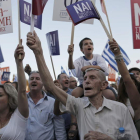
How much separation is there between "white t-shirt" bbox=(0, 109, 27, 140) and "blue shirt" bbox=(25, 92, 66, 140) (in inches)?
19.5

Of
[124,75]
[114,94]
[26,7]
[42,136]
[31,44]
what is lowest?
[42,136]

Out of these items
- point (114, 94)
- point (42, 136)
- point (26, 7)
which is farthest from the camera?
point (26, 7)

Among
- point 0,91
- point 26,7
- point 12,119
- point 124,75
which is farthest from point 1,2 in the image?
point 124,75

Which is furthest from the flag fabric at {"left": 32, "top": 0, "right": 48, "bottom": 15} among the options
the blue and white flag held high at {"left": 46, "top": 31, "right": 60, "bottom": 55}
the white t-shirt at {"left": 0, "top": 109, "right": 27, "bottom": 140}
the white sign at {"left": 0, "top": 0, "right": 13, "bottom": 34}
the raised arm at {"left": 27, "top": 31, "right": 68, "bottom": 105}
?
the white sign at {"left": 0, "top": 0, "right": 13, "bottom": 34}

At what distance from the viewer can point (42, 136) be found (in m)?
3.18

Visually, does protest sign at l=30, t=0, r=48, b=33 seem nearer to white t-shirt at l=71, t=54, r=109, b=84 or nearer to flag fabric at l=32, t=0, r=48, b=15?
flag fabric at l=32, t=0, r=48, b=15

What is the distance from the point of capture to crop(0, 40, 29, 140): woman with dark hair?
102 inches

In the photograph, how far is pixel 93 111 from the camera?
7.86ft

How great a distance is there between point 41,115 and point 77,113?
101cm

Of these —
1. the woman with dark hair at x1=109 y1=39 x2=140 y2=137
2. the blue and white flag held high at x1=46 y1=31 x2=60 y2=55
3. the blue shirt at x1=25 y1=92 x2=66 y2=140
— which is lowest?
the blue shirt at x1=25 y1=92 x2=66 y2=140

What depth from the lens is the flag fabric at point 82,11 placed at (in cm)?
313

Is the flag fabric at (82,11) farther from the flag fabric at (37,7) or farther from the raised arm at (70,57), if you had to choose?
the raised arm at (70,57)

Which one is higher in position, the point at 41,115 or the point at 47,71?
the point at 47,71

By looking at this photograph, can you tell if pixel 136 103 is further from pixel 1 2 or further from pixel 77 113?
pixel 1 2
